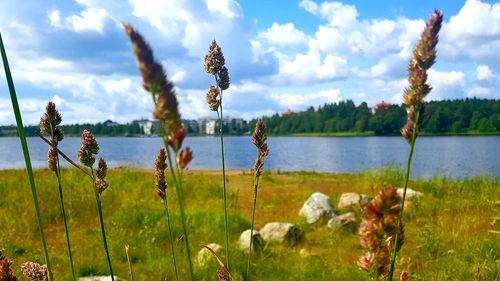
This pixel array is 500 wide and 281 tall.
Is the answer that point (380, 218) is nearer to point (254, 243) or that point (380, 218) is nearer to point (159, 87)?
point (159, 87)

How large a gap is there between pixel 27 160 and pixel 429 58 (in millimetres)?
905

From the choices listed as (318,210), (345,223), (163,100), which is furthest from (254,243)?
(163,100)

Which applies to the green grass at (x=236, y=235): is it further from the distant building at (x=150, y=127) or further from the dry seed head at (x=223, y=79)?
the dry seed head at (x=223, y=79)

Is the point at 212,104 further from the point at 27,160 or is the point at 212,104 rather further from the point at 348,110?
the point at 348,110

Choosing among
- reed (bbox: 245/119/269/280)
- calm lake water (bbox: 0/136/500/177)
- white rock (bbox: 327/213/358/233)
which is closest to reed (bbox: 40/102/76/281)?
reed (bbox: 245/119/269/280)

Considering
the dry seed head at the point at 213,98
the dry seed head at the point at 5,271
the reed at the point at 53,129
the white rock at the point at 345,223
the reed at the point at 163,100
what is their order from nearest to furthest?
the reed at the point at 163,100
the dry seed head at the point at 5,271
the reed at the point at 53,129
the dry seed head at the point at 213,98
the white rock at the point at 345,223

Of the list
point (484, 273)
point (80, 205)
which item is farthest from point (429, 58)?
point (80, 205)

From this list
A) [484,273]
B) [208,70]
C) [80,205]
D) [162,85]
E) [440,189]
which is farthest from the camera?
[440,189]

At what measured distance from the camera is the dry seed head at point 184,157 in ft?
2.58

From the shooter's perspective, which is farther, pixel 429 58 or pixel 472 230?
pixel 472 230

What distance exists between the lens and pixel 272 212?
575 inches

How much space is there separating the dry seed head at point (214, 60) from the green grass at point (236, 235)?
5.97ft

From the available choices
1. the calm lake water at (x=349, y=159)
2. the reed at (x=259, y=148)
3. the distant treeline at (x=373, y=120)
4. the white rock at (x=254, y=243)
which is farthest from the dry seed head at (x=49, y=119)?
the distant treeline at (x=373, y=120)

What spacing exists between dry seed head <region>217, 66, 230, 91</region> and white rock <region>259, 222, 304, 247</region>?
8.60 meters
